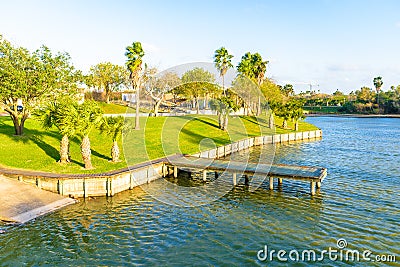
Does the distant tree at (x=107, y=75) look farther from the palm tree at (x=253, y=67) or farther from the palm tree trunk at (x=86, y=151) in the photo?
the palm tree trunk at (x=86, y=151)

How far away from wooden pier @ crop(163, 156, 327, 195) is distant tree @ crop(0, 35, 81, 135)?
58.9ft

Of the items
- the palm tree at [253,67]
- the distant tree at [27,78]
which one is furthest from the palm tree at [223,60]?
the distant tree at [27,78]

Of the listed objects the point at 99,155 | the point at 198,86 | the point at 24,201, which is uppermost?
the point at 198,86

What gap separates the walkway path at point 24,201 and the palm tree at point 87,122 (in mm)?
5766

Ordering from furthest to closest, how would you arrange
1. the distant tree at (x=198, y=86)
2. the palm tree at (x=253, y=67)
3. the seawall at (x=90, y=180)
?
the distant tree at (x=198, y=86) < the palm tree at (x=253, y=67) < the seawall at (x=90, y=180)

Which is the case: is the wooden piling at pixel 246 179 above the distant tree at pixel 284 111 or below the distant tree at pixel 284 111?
below

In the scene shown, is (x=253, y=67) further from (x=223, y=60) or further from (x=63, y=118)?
(x=63, y=118)

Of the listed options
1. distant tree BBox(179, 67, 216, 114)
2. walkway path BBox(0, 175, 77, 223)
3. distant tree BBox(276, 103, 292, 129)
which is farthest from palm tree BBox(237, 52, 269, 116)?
walkway path BBox(0, 175, 77, 223)

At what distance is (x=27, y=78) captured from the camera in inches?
1569

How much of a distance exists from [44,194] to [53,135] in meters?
19.7

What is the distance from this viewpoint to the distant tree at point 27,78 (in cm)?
3831

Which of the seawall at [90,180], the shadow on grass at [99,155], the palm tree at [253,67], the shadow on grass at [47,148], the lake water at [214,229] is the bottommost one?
the lake water at [214,229]

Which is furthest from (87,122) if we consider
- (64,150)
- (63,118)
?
(64,150)

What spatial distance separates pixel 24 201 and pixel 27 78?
19.9 meters
